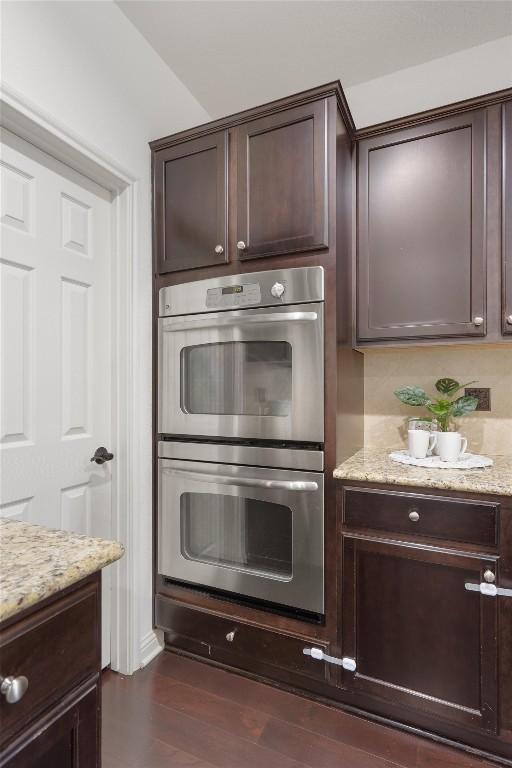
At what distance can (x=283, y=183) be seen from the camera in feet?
5.55

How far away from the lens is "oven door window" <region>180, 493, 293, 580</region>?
1.70 metres

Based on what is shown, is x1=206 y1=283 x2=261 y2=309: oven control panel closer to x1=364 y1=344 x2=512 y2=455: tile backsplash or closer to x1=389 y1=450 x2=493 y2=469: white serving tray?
x1=364 y1=344 x2=512 y2=455: tile backsplash

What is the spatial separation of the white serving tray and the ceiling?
1.85 m

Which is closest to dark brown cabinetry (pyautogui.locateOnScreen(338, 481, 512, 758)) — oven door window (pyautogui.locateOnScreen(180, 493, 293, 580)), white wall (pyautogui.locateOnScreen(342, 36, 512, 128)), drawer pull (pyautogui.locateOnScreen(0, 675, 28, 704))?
oven door window (pyautogui.locateOnScreen(180, 493, 293, 580))

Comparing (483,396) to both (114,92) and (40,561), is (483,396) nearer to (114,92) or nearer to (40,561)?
(40,561)

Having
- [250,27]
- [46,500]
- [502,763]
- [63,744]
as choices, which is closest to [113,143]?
[250,27]

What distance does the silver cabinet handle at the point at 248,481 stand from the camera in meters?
1.62

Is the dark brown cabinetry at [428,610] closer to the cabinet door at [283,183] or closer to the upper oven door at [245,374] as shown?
the upper oven door at [245,374]

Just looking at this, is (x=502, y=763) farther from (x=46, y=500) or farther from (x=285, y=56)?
(x=285, y=56)

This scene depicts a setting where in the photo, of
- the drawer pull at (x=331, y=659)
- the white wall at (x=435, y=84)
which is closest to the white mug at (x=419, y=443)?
the drawer pull at (x=331, y=659)

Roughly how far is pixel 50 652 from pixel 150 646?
1.46 metres

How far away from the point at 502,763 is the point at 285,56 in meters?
2.94

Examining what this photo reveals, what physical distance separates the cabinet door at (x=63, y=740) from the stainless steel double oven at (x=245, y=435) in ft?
3.20

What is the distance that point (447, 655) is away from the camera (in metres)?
1.42
